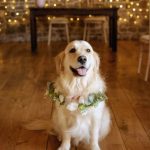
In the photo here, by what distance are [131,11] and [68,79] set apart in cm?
550

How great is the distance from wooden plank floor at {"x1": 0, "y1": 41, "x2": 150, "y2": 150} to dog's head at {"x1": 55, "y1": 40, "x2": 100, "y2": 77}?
51 cm

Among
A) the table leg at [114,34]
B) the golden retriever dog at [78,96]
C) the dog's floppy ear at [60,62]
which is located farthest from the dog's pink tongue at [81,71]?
the table leg at [114,34]

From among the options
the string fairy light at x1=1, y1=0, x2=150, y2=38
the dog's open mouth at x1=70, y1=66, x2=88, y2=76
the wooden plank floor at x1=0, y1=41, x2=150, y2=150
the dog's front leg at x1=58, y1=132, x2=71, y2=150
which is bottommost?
the wooden plank floor at x1=0, y1=41, x2=150, y2=150

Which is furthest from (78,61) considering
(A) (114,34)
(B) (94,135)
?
(A) (114,34)

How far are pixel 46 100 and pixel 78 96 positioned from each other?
1.06 meters

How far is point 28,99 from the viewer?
10.1 feet

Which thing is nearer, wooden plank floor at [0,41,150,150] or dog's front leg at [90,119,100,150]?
dog's front leg at [90,119,100,150]

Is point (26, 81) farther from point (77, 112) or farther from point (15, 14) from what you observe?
point (15, 14)

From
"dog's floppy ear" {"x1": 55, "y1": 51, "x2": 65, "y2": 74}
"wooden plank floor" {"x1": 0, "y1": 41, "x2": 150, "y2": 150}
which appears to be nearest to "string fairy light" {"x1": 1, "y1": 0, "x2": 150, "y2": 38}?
"wooden plank floor" {"x1": 0, "y1": 41, "x2": 150, "y2": 150}

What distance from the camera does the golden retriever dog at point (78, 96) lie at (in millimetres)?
1951

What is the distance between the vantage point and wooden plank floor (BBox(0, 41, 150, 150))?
2182 mm

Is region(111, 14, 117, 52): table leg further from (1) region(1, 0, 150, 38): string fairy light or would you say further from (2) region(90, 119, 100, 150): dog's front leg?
(2) region(90, 119, 100, 150): dog's front leg

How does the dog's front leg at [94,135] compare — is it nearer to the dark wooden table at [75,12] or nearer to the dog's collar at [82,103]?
the dog's collar at [82,103]

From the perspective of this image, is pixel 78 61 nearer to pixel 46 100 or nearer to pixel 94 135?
pixel 94 135
